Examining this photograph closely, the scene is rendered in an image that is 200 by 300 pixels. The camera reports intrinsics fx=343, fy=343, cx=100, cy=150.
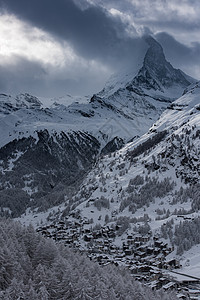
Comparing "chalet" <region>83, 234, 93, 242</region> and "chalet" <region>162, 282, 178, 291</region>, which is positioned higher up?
"chalet" <region>83, 234, 93, 242</region>

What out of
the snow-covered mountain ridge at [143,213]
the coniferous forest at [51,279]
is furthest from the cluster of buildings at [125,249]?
the coniferous forest at [51,279]

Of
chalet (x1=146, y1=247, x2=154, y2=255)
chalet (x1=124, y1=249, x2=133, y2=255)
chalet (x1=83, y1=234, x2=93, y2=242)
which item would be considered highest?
chalet (x1=83, y1=234, x2=93, y2=242)

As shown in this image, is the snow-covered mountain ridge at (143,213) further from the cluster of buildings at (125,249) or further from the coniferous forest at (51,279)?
the coniferous forest at (51,279)

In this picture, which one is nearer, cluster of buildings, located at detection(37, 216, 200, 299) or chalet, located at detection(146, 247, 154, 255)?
cluster of buildings, located at detection(37, 216, 200, 299)

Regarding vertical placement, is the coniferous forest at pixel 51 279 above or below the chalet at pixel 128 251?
above

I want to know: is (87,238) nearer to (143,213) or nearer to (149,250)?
(149,250)

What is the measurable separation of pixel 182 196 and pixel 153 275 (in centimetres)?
5464

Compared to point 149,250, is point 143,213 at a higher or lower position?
higher

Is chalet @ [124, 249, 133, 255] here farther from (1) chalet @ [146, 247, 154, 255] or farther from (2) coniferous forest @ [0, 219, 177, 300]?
(2) coniferous forest @ [0, 219, 177, 300]

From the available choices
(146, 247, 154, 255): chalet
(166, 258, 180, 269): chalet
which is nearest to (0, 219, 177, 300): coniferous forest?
(166, 258, 180, 269): chalet

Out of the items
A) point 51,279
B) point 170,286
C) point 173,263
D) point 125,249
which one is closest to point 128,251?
point 125,249

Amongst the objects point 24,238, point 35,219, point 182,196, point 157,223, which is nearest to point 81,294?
point 24,238

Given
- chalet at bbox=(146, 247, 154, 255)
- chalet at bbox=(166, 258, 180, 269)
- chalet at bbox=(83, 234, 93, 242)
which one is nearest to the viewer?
chalet at bbox=(166, 258, 180, 269)

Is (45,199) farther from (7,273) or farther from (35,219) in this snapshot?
(7,273)
